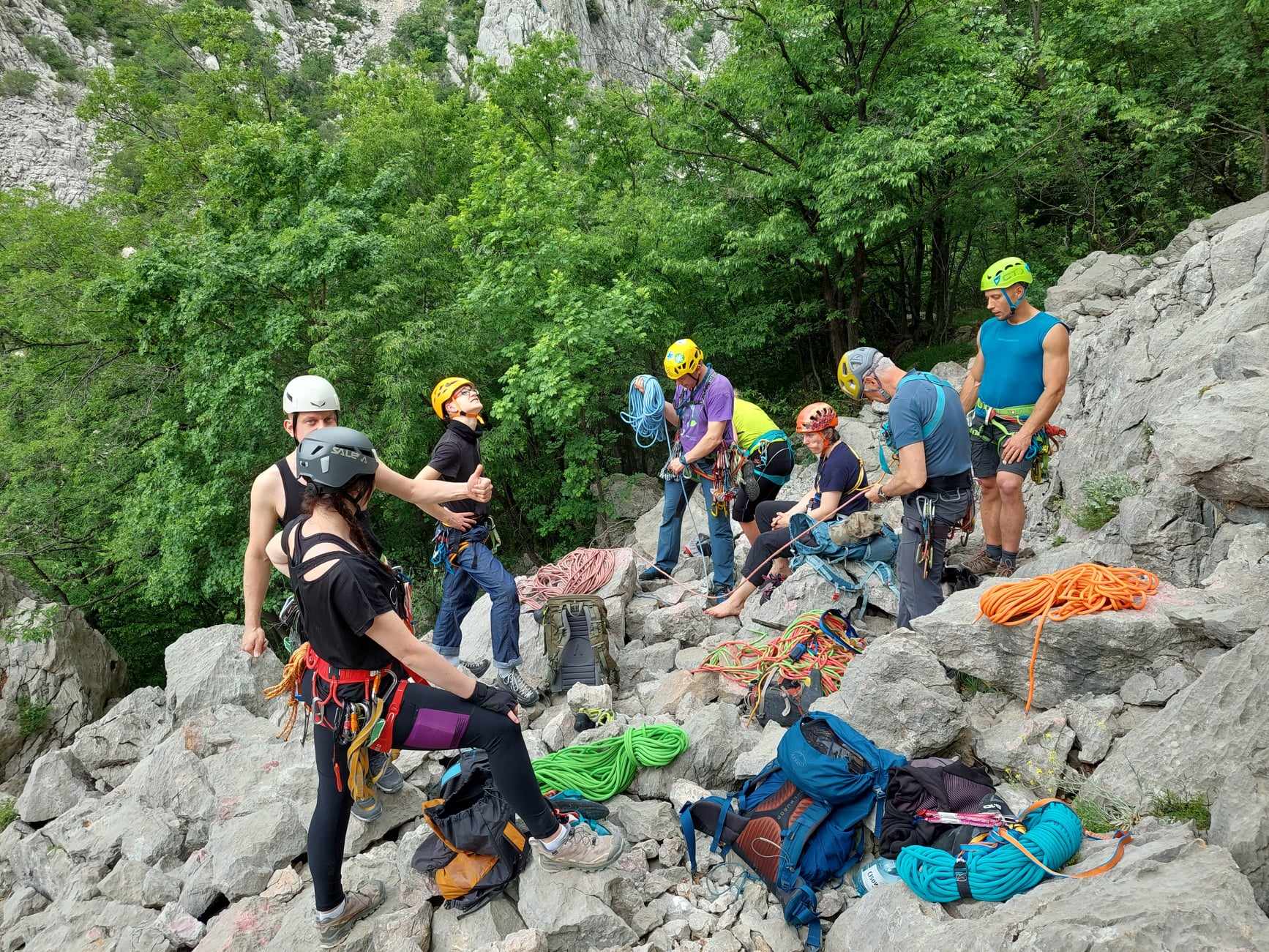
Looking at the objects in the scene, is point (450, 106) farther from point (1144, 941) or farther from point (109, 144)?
point (1144, 941)

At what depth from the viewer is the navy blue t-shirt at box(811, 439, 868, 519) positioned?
16.9 feet

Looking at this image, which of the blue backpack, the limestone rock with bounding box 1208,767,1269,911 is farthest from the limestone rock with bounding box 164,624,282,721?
the limestone rock with bounding box 1208,767,1269,911

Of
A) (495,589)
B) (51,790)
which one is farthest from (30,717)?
(495,589)

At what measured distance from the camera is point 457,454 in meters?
4.52

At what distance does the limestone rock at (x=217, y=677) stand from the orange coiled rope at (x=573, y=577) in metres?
2.38

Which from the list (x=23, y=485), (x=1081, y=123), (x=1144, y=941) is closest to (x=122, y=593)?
(x=23, y=485)

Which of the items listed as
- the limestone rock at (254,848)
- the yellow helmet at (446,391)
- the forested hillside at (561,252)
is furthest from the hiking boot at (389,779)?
the forested hillside at (561,252)

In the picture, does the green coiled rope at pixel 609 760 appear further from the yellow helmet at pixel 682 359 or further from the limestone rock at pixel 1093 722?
the yellow helmet at pixel 682 359

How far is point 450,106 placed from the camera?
17078mm

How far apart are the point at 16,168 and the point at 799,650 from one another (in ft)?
145

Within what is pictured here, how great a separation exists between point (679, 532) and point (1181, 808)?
461 cm

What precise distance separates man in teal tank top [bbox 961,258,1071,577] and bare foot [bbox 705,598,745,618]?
6.33 feet

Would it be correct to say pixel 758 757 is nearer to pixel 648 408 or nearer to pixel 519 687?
pixel 519 687

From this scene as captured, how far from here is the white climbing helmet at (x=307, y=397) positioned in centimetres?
354
